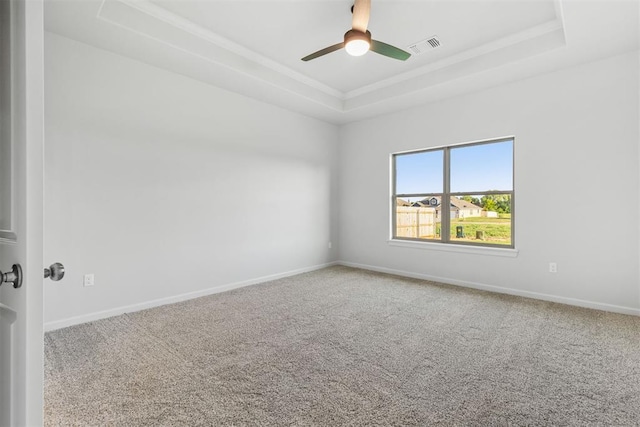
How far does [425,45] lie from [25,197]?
12.3 ft

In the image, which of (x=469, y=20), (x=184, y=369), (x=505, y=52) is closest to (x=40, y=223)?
(x=184, y=369)

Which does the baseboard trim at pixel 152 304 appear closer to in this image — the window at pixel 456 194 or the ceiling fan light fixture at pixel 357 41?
the window at pixel 456 194

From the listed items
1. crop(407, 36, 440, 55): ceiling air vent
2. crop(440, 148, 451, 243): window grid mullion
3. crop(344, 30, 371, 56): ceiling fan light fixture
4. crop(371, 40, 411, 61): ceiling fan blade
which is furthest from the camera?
crop(440, 148, 451, 243): window grid mullion

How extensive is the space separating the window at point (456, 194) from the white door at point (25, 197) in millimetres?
4473

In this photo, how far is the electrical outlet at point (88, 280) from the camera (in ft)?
9.68

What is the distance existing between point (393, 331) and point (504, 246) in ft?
7.37

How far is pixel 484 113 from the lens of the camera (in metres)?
4.05

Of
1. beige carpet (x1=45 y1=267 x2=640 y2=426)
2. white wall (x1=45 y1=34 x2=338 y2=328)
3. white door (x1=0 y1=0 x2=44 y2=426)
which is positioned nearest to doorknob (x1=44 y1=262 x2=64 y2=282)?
white door (x1=0 y1=0 x2=44 y2=426)

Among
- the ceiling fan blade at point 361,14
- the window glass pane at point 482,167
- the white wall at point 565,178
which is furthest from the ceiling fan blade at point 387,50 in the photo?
the window glass pane at point 482,167

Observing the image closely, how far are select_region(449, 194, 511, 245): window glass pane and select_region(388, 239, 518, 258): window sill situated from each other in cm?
15

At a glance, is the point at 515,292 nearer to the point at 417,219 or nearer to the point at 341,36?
the point at 417,219

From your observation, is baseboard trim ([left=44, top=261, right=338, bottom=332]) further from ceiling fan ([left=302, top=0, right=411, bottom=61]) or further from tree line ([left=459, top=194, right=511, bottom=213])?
ceiling fan ([left=302, top=0, right=411, bottom=61])

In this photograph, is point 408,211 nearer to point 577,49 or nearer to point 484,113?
point 484,113

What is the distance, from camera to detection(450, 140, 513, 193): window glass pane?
13.2 ft
